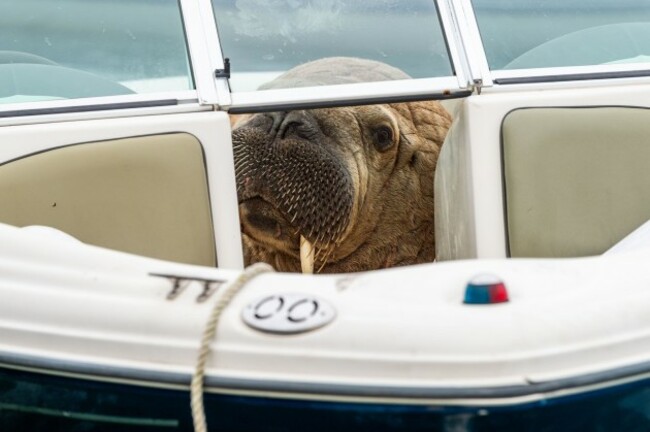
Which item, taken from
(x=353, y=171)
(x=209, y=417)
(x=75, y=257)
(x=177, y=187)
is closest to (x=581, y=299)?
(x=209, y=417)

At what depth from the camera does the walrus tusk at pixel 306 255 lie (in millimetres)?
5102

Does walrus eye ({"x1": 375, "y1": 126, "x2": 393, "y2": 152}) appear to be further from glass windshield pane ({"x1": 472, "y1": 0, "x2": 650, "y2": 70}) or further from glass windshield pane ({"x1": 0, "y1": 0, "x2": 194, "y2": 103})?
glass windshield pane ({"x1": 0, "y1": 0, "x2": 194, "y2": 103})

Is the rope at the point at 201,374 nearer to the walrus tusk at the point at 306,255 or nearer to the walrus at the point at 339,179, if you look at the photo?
the walrus at the point at 339,179

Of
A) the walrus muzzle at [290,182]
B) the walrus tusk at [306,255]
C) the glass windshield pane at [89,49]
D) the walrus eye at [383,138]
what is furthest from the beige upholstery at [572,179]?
the walrus eye at [383,138]

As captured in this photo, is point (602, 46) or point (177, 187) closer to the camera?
point (177, 187)

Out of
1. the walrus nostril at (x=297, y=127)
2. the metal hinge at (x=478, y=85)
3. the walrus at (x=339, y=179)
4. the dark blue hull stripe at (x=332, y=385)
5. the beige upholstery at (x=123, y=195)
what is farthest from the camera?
the walrus nostril at (x=297, y=127)

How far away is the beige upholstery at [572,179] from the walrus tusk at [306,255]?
1667 mm

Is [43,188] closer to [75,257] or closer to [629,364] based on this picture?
[75,257]

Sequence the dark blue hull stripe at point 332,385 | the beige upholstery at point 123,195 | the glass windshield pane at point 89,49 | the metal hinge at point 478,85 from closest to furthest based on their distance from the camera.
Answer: the dark blue hull stripe at point 332,385 → the beige upholstery at point 123,195 → the glass windshield pane at point 89,49 → the metal hinge at point 478,85

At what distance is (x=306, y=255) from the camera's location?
16.9ft

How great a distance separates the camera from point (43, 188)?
10.7 feet

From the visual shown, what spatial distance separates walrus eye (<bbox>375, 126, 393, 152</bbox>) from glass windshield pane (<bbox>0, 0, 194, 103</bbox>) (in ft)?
5.83

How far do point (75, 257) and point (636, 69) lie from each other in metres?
2.27

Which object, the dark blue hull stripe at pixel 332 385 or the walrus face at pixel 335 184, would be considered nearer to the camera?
the dark blue hull stripe at pixel 332 385
